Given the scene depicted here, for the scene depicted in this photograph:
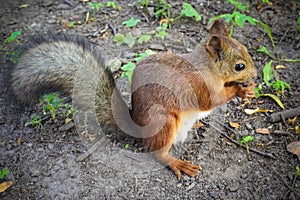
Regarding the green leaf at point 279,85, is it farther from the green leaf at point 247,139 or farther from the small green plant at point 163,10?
the small green plant at point 163,10

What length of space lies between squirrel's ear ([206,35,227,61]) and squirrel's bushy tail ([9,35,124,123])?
66cm

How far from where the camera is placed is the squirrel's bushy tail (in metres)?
2.10

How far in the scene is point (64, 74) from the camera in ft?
7.00

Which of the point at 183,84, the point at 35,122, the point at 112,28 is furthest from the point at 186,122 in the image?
the point at 112,28

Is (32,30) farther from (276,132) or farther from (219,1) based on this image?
(276,132)

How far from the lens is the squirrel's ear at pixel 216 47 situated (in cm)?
205

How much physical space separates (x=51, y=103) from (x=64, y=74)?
0.46m

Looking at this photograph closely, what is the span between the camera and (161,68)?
7.07 ft

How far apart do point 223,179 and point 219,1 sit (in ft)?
6.64

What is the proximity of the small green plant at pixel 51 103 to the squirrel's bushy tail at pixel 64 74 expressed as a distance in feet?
1.09

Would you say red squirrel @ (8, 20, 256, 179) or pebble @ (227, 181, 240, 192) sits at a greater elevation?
red squirrel @ (8, 20, 256, 179)

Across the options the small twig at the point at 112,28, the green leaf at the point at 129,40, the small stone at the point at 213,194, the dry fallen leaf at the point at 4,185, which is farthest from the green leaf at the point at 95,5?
the small stone at the point at 213,194

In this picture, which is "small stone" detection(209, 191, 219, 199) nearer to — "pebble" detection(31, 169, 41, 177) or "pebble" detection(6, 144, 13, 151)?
"pebble" detection(31, 169, 41, 177)

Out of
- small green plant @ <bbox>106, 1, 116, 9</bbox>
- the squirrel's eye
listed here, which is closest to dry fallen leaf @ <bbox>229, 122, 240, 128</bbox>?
the squirrel's eye
